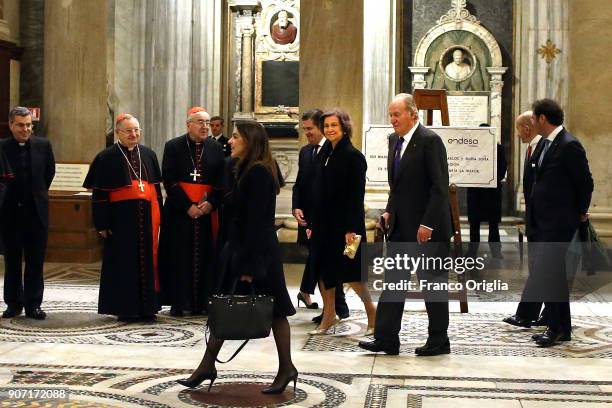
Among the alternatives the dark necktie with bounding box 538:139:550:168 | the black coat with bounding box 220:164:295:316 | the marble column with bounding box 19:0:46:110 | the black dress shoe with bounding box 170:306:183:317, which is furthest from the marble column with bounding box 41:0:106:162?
the black coat with bounding box 220:164:295:316

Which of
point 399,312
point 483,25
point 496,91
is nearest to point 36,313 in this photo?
point 399,312

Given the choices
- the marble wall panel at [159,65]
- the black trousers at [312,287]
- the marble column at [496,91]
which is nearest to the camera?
the black trousers at [312,287]

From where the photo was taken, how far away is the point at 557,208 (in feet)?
23.8

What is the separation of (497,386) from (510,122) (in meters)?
14.1

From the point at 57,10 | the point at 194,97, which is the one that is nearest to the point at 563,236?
the point at 57,10

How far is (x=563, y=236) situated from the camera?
7246mm

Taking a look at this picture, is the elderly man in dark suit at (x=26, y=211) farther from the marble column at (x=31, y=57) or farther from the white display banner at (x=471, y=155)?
the marble column at (x=31, y=57)

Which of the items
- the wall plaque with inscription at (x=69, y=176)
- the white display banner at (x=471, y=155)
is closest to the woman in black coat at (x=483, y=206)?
the white display banner at (x=471, y=155)

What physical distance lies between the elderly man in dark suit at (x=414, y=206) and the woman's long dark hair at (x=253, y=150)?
1.38m

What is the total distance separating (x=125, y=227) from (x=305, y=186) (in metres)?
1.45

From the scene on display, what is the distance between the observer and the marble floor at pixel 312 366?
550cm

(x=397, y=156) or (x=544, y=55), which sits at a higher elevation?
(x=544, y=55)

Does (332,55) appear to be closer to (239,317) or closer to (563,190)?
(563,190)

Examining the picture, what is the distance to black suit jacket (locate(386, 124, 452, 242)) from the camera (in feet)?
21.7
